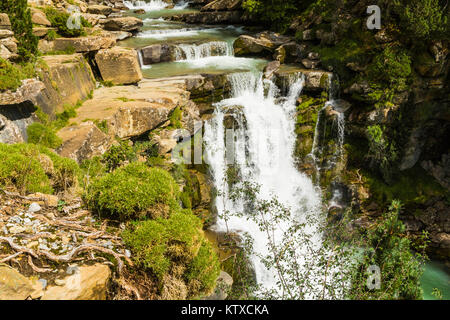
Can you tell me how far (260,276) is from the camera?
409 inches

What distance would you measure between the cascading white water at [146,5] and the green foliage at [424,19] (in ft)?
75.2

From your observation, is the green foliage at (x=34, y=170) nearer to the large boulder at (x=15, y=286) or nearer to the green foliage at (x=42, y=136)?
the green foliage at (x=42, y=136)

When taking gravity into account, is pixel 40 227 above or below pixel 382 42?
below

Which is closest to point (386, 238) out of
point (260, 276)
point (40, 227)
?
point (260, 276)

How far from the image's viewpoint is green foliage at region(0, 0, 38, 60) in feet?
26.7

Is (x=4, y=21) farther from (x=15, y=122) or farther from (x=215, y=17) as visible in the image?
(x=215, y=17)

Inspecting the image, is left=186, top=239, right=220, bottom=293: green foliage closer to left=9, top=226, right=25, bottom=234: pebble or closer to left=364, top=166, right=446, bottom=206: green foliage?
left=9, top=226, right=25, bottom=234: pebble

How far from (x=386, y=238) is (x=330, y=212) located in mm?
5937

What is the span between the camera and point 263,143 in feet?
45.8

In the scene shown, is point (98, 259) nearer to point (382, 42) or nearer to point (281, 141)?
point (281, 141)

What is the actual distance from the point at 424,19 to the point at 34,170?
14.5 m

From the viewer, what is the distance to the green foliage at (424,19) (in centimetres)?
1175

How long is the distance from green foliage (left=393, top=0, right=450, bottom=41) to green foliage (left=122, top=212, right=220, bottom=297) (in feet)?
42.2
